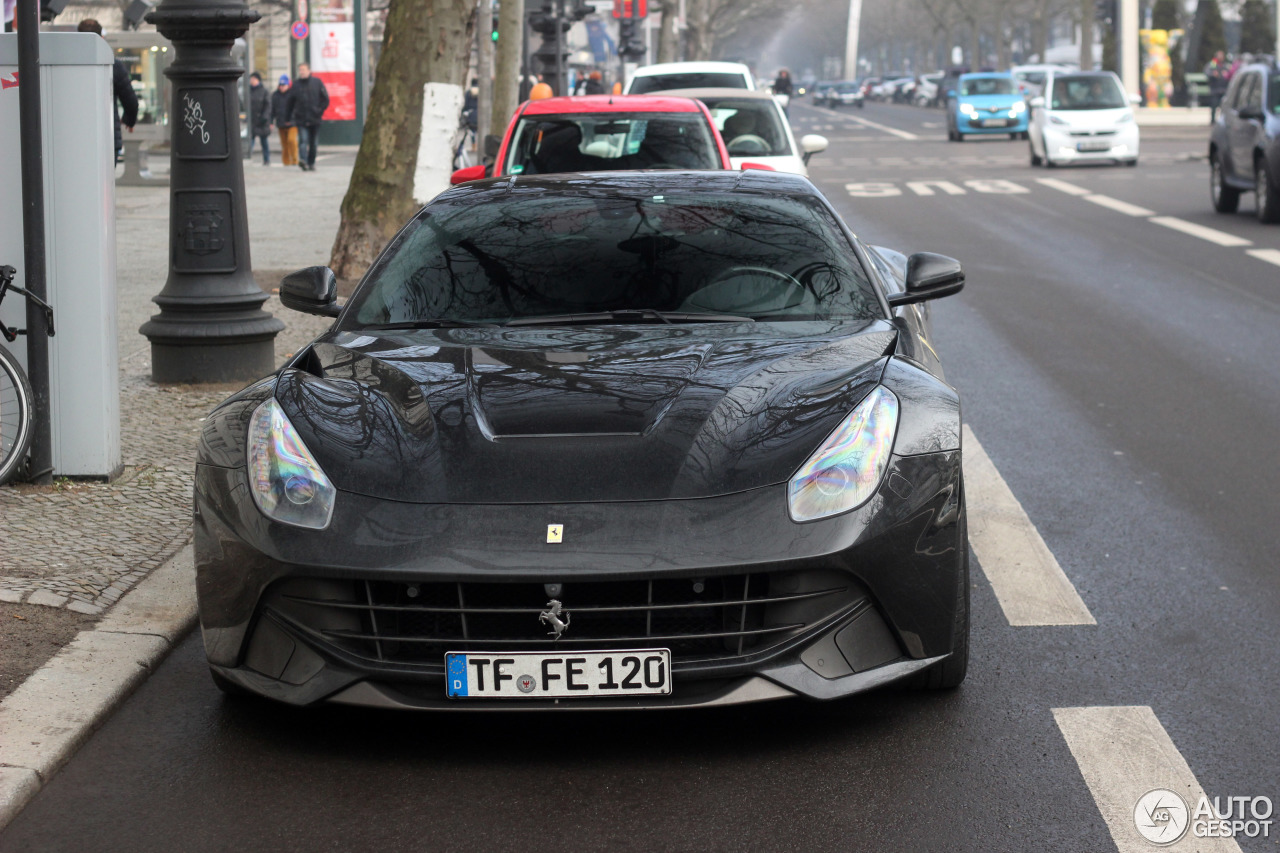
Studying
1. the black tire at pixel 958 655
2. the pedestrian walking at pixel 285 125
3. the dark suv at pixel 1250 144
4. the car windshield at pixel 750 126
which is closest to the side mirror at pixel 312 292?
the black tire at pixel 958 655

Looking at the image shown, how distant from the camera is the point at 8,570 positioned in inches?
214

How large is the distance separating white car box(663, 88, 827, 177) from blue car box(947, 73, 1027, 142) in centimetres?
2737

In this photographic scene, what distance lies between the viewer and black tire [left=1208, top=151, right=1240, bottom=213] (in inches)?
805

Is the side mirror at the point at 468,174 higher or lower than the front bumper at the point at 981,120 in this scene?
lower

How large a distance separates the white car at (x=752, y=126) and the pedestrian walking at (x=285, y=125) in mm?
16750

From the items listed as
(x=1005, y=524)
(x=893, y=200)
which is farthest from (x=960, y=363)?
(x=893, y=200)

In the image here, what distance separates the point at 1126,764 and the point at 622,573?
1.23 meters

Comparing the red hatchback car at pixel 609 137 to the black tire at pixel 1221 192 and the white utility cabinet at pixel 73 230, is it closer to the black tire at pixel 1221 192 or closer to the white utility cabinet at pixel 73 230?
the white utility cabinet at pixel 73 230

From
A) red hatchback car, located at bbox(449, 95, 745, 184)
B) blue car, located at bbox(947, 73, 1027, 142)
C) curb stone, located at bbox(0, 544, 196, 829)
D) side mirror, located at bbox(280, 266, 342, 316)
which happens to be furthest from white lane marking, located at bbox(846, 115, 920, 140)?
curb stone, located at bbox(0, 544, 196, 829)

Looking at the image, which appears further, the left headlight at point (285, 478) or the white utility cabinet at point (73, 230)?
the white utility cabinet at point (73, 230)

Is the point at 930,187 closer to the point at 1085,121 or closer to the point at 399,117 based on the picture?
the point at 1085,121

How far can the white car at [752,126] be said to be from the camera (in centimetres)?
1670

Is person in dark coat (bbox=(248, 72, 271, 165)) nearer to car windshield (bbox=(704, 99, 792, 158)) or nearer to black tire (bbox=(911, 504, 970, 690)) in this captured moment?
car windshield (bbox=(704, 99, 792, 158))

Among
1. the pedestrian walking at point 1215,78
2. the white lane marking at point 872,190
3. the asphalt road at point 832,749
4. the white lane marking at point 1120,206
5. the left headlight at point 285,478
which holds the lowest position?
the asphalt road at point 832,749
